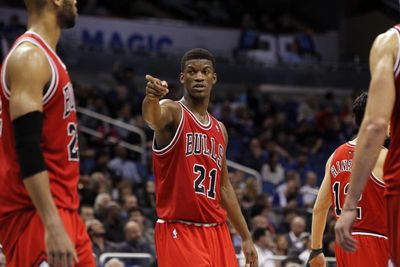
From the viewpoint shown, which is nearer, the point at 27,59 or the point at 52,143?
the point at 27,59

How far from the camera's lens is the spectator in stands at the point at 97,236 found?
10.4 metres

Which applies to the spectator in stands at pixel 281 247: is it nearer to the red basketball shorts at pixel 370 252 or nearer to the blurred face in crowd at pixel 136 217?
the blurred face in crowd at pixel 136 217

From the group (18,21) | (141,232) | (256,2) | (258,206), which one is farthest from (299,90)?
(141,232)

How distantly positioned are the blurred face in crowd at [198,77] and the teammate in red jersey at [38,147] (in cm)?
232

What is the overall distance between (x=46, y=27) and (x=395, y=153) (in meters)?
1.99

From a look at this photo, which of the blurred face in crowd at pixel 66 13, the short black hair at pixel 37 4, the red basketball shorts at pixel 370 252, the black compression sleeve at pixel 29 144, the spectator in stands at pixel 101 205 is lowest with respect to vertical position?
the red basketball shorts at pixel 370 252

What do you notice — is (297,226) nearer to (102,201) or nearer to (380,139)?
(102,201)

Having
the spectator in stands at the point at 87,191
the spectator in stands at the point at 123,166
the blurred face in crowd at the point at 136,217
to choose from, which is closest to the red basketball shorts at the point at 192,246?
the blurred face in crowd at the point at 136,217

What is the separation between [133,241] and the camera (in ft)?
36.3

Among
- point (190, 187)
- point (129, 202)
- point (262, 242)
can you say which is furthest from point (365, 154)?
point (129, 202)

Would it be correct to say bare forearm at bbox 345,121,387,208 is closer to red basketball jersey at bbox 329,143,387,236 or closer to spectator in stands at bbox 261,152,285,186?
red basketball jersey at bbox 329,143,387,236

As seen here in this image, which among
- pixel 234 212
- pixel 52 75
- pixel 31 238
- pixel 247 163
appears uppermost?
pixel 247 163

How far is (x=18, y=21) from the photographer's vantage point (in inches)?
777

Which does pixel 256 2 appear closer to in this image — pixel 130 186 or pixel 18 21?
pixel 18 21
